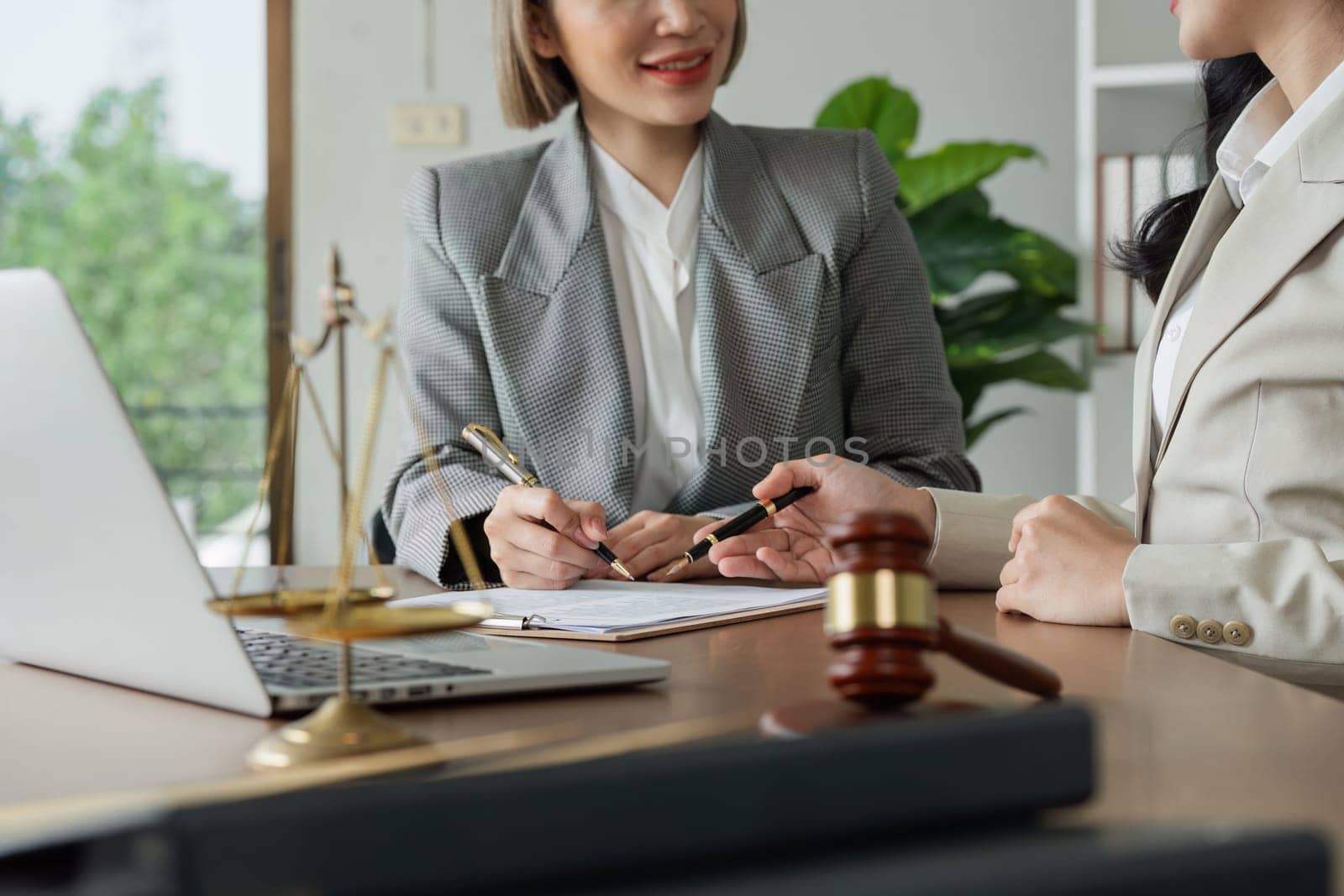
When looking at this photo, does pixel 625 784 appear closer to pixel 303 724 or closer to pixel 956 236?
pixel 303 724

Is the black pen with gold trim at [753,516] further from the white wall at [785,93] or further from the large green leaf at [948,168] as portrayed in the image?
the white wall at [785,93]

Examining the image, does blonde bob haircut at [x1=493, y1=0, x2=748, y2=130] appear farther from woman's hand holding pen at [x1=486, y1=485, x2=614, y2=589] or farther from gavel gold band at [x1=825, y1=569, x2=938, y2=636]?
gavel gold band at [x1=825, y1=569, x2=938, y2=636]

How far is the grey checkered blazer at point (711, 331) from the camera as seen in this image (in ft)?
4.97

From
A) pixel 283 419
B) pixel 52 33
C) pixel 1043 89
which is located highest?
pixel 52 33

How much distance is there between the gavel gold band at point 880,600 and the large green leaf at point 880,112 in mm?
2546

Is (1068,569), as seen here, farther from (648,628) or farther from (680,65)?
(680,65)

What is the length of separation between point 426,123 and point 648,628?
8.80 feet

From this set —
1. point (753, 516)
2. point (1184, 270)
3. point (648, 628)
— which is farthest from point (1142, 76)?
point (648, 628)

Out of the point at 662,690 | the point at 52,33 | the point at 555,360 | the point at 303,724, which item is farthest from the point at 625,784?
the point at 52,33

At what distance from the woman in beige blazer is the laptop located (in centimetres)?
39

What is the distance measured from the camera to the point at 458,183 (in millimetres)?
1617

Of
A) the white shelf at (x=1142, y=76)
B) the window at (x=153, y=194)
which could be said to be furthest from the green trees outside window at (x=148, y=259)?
the white shelf at (x=1142, y=76)

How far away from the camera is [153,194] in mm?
3658

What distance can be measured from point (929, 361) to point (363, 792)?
4.42ft
